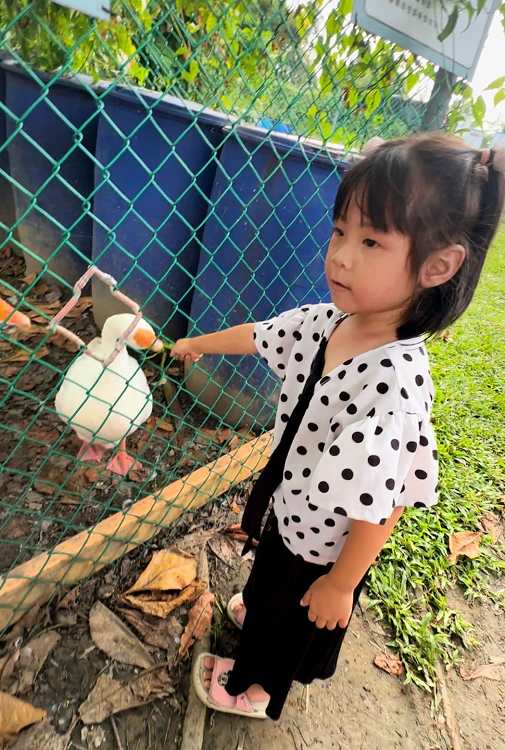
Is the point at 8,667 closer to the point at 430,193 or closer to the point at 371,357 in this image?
the point at 371,357

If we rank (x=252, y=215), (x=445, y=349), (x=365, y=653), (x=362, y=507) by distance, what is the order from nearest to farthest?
(x=362, y=507), (x=365, y=653), (x=252, y=215), (x=445, y=349)

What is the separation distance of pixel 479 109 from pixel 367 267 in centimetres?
111

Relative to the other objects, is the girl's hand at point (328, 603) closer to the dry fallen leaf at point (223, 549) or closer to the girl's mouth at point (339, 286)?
the girl's mouth at point (339, 286)

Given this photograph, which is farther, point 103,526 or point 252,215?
point 252,215

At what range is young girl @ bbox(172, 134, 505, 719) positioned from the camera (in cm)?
75

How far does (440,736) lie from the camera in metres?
1.30

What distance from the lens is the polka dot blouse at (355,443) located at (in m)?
0.76

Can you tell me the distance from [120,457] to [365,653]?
0.97 meters

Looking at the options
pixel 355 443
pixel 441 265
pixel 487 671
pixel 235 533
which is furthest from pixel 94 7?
pixel 487 671

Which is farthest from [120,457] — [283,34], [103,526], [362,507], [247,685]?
[283,34]

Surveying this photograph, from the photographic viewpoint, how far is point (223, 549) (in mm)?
1631

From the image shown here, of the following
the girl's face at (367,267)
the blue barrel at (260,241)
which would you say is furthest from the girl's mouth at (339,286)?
the blue barrel at (260,241)

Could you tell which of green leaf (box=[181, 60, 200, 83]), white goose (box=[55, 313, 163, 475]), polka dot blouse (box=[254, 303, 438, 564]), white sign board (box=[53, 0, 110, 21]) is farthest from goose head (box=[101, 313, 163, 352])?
green leaf (box=[181, 60, 200, 83])

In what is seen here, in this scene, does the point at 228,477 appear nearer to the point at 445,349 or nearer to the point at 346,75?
the point at 346,75
